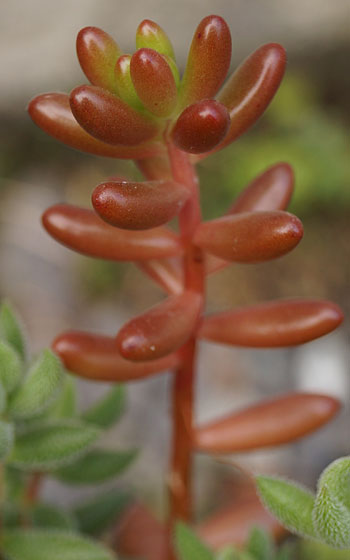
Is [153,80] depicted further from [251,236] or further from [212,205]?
[212,205]

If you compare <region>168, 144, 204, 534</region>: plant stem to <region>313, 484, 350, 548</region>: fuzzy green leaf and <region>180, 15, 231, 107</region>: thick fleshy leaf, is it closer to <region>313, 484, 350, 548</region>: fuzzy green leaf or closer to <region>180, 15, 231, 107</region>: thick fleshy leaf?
<region>180, 15, 231, 107</region>: thick fleshy leaf

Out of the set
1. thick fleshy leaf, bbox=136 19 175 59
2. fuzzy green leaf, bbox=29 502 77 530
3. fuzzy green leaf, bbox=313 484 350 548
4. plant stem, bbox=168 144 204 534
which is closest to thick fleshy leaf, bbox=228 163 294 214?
plant stem, bbox=168 144 204 534

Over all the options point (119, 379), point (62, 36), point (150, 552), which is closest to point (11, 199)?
→ point (62, 36)

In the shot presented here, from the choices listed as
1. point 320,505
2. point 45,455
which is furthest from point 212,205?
point 320,505

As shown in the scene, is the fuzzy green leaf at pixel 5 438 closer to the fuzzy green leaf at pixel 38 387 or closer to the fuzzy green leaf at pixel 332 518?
the fuzzy green leaf at pixel 38 387

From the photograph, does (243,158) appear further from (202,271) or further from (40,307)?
(202,271)
